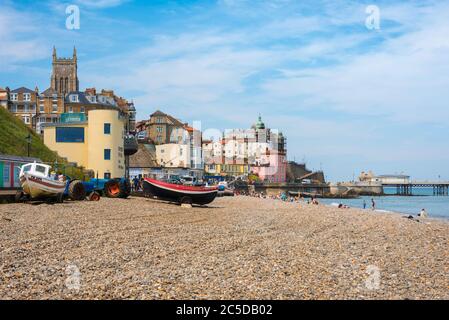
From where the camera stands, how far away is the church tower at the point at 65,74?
582 ft

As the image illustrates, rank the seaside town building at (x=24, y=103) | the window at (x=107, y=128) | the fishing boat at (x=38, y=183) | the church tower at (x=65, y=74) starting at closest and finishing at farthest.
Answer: the fishing boat at (x=38, y=183) → the window at (x=107, y=128) → the seaside town building at (x=24, y=103) → the church tower at (x=65, y=74)

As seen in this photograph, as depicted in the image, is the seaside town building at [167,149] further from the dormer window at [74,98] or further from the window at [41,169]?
the window at [41,169]

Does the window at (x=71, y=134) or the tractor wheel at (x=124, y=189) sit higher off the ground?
the window at (x=71, y=134)

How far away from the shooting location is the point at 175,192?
138ft

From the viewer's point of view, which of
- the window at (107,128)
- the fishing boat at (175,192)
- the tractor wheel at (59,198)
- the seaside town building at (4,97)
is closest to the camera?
the tractor wheel at (59,198)

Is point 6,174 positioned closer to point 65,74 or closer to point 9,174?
point 9,174

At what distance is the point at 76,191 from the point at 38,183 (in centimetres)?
535

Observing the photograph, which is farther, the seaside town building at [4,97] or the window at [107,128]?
the seaside town building at [4,97]

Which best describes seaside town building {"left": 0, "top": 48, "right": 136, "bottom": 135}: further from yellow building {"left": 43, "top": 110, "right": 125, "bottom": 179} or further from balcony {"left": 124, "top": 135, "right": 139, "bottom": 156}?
yellow building {"left": 43, "top": 110, "right": 125, "bottom": 179}

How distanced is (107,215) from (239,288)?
1720cm

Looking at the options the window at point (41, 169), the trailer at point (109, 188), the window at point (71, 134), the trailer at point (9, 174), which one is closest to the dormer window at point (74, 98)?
the window at point (71, 134)

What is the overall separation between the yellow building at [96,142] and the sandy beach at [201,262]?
3453 centimetres

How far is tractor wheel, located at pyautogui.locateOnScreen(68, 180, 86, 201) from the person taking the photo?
3844cm
